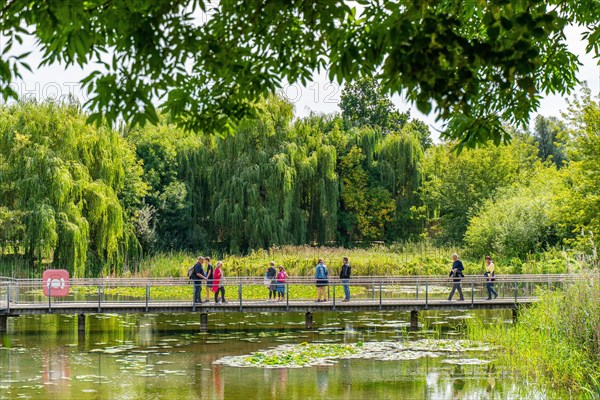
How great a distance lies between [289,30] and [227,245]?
33.0 m

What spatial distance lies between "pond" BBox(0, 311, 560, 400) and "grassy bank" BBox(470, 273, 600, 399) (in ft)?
1.24

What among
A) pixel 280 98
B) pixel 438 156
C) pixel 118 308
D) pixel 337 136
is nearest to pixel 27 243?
pixel 118 308

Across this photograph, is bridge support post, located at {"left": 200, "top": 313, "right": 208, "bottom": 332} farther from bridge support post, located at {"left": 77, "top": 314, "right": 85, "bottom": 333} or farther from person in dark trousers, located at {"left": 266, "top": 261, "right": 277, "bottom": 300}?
bridge support post, located at {"left": 77, "top": 314, "right": 85, "bottom": 333}

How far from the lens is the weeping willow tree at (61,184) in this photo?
3048 centimetres

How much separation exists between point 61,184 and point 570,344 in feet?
66.0

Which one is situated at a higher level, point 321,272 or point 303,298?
point 321,272

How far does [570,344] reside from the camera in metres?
14.6

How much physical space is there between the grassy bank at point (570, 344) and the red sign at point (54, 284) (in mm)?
11989

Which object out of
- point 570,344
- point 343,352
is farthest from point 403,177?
point 570,344

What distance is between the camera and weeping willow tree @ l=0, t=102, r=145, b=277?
3048cm

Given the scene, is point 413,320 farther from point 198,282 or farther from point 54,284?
point 54,284

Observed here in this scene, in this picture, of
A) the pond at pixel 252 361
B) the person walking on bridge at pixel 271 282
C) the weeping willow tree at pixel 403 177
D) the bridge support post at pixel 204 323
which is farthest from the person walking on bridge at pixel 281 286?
the weeping willow tree at pixel 403 177

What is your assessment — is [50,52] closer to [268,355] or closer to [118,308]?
[268,355]

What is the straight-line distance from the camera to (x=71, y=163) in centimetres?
3184
